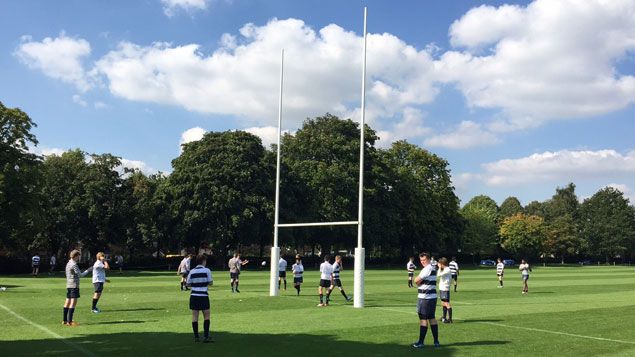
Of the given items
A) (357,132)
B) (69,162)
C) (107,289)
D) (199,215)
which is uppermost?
(357,132)

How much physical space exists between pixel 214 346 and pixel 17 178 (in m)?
36.7

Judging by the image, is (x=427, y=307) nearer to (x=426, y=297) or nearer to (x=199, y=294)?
(x=426, y=297)

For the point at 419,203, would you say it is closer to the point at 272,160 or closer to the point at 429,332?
the point at 272,160

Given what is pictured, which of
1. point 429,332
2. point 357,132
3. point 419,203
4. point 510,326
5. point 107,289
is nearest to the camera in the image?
point 429,332

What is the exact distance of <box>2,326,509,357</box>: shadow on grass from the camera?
11320 mm

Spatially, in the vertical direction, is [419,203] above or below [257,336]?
above

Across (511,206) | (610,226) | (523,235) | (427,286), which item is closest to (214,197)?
(427,286)

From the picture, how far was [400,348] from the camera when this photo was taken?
39.9 ft

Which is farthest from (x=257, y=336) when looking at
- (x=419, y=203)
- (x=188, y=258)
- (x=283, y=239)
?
(x=419, y=203)

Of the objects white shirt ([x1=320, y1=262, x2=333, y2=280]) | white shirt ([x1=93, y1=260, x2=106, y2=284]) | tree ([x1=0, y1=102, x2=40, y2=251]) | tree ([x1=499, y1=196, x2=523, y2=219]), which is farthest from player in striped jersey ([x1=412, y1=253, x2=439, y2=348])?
tree ([x1=499, y1=196, x2=523, y2=219])

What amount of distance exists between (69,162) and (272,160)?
2019cm

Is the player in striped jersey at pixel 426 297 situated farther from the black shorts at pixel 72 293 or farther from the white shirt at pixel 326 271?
the white shirt at pixel 326 271

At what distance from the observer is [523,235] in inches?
4126

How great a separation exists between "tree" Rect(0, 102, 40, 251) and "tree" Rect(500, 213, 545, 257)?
83.4 meters
